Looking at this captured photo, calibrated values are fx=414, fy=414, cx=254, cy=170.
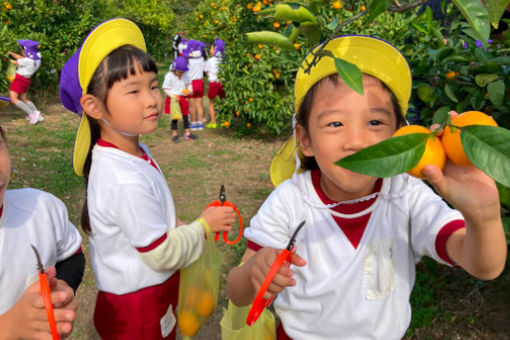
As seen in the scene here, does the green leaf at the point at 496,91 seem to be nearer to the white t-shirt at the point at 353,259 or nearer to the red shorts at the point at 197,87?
the white t-shirt at the point at 353,259

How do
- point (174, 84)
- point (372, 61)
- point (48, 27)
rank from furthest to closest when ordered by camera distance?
point (48, 27) → point (174, 84) → point (372, 61)

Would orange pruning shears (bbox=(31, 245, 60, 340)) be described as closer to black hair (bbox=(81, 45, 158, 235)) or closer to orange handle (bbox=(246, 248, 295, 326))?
orange handle (bbox=(246, 248, 295, 326))

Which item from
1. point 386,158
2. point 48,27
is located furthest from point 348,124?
point 48,27

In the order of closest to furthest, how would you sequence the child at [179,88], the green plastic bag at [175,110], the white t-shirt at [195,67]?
the green plastic bag at [175,110] → the child at [179,88] → the white t-shirt at [195,67]

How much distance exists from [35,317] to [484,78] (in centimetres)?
199

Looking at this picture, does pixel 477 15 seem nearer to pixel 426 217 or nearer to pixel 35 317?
pixel 426 217

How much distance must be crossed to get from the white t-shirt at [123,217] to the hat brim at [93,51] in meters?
0.08

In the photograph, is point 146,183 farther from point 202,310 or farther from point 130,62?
point 202,310

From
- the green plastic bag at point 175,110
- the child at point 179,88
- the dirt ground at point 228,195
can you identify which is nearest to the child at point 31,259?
the dirt ground at point 228,195

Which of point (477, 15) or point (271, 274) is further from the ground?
point (477, 15)

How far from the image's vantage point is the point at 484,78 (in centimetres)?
190

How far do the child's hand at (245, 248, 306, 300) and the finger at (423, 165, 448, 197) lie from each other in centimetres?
35

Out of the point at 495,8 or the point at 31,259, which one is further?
the point at 31,259

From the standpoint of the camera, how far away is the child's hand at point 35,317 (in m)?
1.07
